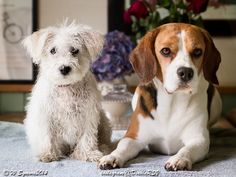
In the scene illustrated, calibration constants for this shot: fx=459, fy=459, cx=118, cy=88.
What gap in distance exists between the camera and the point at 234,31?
6.79 feet

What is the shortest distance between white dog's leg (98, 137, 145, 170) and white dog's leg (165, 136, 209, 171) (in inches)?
4.7

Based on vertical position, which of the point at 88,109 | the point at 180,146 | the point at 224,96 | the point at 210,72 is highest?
the point at 210,72

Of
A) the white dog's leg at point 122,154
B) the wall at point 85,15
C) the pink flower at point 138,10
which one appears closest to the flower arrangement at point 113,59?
the pink flower at point 138,10

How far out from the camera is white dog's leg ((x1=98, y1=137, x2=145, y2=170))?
1113 mm

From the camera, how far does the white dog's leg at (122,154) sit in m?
1.11

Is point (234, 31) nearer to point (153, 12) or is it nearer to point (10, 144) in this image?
point (153, 12)

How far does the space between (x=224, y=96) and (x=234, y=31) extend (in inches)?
12.0

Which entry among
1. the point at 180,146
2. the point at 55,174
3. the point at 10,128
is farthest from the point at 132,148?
the point at 10,128

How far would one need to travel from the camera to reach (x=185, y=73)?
1.12 metres

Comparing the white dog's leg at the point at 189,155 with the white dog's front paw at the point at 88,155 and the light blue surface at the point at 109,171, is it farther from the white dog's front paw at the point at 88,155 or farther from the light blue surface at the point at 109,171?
the white dog's front paw at the point at 88,155

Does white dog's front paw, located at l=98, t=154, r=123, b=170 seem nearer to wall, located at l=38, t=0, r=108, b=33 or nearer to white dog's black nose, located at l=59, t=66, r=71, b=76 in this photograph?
white dog's black nose, located at l=59, t=66, r=71, b=76

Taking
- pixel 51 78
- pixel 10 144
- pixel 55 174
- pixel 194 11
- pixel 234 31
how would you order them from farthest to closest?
pixel 234 31 → pixel 194 11 → pixel 10 144 → pixel 51 78 → pixel 55 174

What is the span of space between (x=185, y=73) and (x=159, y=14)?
0.86m

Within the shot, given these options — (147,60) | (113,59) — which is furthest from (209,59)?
(113,59)
